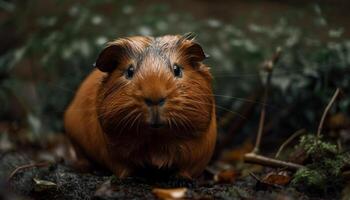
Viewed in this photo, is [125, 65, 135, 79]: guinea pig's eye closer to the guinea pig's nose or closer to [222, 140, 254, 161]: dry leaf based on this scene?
the guinea pig's nose

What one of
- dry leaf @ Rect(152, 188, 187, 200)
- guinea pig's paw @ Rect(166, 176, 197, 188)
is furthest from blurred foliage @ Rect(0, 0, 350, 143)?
dry leaf @ Rect(152, 188, 187, 200)

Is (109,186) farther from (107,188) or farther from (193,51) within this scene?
(193,51)

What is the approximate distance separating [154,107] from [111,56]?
0.73 meters

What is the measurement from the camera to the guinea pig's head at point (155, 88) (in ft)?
11.4

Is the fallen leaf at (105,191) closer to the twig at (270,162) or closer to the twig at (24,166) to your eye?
the twig at (24,166)

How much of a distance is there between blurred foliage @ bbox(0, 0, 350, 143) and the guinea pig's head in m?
2.20

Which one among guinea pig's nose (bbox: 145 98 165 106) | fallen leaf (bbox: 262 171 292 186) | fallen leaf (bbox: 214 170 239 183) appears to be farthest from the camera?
fallen leaf (bbox: 214 170 239 183)

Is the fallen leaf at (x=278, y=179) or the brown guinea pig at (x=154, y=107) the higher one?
the brown guinea pig at (x=154, y=107)

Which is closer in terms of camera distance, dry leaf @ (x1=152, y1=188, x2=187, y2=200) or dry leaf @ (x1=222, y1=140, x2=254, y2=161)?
dry leaf @ (x1=152, y1=188, x2=187, y2=200)

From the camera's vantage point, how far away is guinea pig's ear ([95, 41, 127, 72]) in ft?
12.8

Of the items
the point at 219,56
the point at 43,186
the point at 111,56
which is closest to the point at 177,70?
the point at 111,56

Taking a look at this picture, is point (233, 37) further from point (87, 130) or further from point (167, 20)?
point (87, 130)

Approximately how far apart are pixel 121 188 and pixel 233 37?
3.97m

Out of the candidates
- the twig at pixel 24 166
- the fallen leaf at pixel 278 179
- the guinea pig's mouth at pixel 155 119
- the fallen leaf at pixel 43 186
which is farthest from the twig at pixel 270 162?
the twig at pixel 24 166
